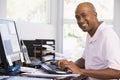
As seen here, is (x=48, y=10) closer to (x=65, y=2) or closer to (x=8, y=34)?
(x=65, y=2)

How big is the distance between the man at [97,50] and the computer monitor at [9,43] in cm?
38

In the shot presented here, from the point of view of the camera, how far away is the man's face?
1.93 meters

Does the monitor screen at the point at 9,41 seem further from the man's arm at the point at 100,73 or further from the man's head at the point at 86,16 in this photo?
the man's head at the point at 86,16

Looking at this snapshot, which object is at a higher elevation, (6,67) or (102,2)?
(102,2)

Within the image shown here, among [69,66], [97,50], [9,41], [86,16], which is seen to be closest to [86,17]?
[86,16]

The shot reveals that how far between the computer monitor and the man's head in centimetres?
57

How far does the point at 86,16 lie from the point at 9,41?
66 centimetres

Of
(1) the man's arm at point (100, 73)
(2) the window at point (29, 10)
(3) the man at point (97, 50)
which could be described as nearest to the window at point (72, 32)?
(2) the window at point (29, 10)

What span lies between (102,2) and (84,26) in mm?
1877

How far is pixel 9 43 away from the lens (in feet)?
6.04

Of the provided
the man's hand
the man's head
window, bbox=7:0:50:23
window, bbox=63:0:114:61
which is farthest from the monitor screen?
window, bbox=63:0:114:61

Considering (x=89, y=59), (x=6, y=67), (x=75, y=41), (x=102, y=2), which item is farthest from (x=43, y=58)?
(x=102, y=2)

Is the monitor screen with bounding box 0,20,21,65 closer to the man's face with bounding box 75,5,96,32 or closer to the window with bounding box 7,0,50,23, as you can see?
the man's face with bounding box 75,5,96,32

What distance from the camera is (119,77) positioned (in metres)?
1.78
